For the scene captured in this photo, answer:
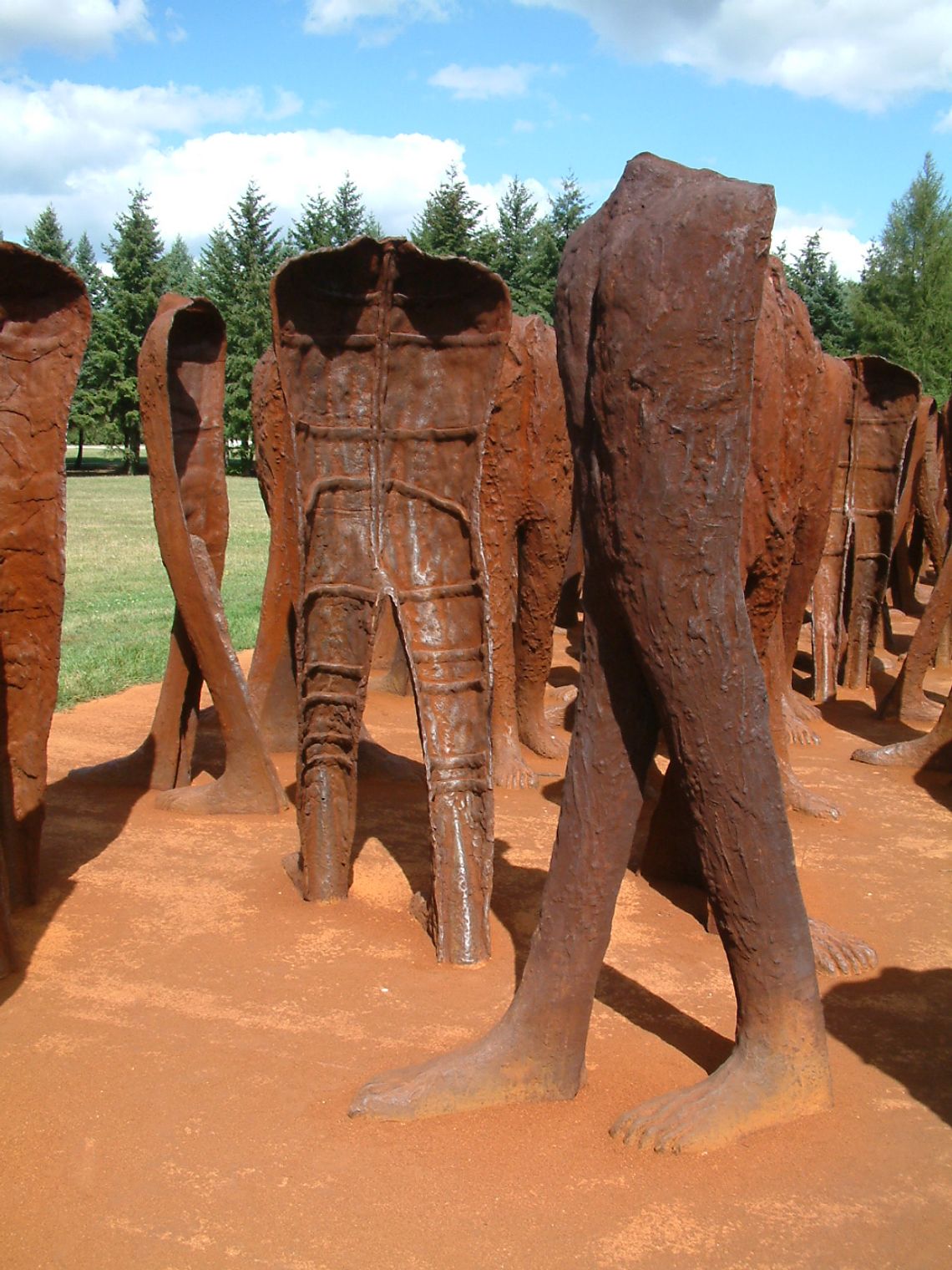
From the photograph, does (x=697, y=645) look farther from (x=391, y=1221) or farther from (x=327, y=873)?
(x=327, y=873)

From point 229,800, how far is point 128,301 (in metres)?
31.1

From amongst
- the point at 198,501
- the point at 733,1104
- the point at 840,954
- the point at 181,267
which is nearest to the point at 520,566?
the point at 198,501

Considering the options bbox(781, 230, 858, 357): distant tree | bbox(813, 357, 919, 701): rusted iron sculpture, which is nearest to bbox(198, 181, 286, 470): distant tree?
bbox(781, 230, 858, 357): distant tree

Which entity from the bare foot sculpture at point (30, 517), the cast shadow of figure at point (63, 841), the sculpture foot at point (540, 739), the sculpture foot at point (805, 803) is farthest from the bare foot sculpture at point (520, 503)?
the bare foot sculpture at point (30, 517)

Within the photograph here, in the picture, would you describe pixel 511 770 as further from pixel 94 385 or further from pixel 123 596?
pixel 94 385

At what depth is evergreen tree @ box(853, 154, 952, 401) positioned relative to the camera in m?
32.9

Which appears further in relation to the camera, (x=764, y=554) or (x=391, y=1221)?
(x=764, y=554)

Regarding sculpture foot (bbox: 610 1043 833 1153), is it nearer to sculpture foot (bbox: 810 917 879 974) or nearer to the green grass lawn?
sculpture foot (bbox: 810 917 879 974)

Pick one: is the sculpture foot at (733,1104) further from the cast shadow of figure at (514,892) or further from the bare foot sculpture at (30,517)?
the bare foot sculpture at (30,517)

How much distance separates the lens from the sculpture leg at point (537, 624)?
6.38 m

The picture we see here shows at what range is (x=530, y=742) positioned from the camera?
6820 mm

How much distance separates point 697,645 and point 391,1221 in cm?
135

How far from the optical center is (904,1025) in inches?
135

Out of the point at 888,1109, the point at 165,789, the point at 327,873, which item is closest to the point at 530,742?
the point at 165,789
